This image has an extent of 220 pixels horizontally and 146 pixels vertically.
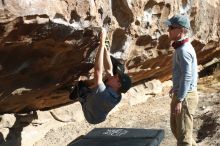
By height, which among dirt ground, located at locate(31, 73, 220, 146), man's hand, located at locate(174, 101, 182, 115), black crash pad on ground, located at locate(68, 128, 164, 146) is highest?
man's hand, located at locate(174, 101, 182, 115)

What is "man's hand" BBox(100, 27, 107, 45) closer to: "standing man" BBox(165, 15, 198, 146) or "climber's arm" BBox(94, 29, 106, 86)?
"climber's arm" BBox(94, 29, 106, 86)

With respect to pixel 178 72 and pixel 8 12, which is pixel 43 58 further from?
pixel 178 72

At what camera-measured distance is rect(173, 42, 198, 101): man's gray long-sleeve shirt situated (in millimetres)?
4402

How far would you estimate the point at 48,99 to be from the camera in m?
5.80

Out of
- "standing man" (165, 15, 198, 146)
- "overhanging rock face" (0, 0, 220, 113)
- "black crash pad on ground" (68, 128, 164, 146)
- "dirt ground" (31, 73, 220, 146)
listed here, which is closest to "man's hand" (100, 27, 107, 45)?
"overhanging rock face" (0, 0, 220, 113)

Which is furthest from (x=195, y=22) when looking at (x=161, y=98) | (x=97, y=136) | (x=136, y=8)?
(x=97, y=136)

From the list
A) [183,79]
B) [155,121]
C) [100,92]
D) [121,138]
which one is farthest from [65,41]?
[155,121]

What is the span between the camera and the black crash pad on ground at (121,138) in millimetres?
3980

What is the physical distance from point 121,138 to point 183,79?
77 centimetres

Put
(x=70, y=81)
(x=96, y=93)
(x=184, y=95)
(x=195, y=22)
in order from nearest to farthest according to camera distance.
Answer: (x=96, y=93) < (x=184, y=95) < (x=70, y=81) < (x=195, y=22)

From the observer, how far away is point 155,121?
6488mm

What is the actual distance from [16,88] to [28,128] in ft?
3.60

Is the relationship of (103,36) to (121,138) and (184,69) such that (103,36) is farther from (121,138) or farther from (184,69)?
(121,138)

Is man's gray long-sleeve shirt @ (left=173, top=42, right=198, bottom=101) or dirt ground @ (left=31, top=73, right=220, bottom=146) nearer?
man's gray long-sleeve shirt @ (left=173, top=42, right=198, bottom=101)
